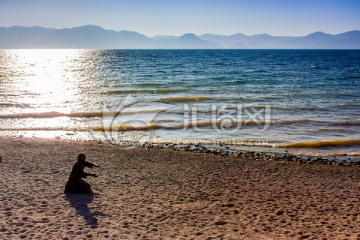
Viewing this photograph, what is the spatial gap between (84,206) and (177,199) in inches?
102

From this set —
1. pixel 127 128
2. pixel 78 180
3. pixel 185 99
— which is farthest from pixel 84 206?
pixel 185 99

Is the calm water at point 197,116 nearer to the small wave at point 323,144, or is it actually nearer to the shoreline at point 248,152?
the small wave at point 323,144

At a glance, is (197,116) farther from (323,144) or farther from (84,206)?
(84,206)

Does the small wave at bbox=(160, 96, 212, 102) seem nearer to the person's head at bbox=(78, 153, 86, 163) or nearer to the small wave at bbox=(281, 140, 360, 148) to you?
the small wave at bbox=(281, 140, 360, 148)

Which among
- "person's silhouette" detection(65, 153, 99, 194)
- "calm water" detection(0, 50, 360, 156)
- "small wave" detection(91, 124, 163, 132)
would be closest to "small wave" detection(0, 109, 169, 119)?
"calm water" detection(0, 50, 360, 156)

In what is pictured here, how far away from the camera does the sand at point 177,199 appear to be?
8945mm

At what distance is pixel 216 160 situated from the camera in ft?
51.8

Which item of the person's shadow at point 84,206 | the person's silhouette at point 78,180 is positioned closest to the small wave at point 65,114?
the person's silhouette at point 78,180

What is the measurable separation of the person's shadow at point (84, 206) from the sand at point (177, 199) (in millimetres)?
25

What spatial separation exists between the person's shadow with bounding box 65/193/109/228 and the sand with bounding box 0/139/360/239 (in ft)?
0.08

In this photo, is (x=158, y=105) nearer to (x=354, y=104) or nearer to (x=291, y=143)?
(x=291, y=143)

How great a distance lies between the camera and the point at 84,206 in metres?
10.2

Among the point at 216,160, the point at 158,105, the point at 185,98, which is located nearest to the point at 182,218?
the point at 216,160

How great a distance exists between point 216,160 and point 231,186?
3.38 m
